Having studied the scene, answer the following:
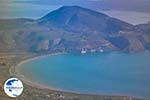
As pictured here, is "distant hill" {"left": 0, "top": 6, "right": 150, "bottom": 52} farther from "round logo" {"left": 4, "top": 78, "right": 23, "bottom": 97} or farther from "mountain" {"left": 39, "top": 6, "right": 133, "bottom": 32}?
"round logo" {"left": 4, "top": 78, "right": 23, "bottom": 97}

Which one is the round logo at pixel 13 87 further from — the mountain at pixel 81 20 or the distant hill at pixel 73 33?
the mountain at pixel 81 20

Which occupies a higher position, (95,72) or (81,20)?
(81,20)

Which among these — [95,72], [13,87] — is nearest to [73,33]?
[95,72]

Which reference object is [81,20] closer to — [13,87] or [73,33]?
[73,33]

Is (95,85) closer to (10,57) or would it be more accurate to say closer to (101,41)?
(101,41)

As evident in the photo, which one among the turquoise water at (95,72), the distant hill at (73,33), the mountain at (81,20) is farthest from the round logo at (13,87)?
the mountain at (81,20)

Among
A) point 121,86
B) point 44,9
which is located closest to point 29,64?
point 44,9

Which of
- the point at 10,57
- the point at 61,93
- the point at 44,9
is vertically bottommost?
the point at 61,93
